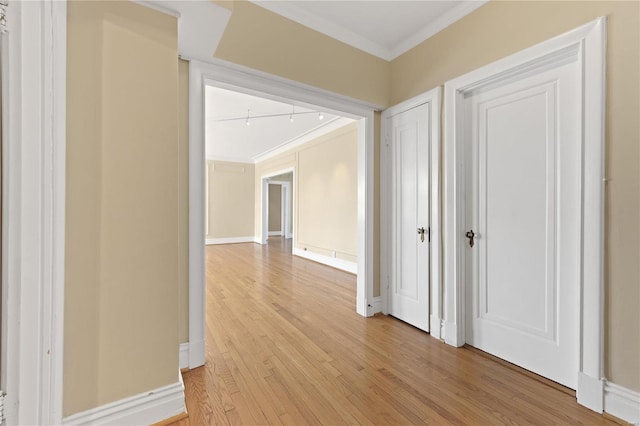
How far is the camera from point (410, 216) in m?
2.71

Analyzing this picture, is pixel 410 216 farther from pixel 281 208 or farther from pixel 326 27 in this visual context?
pixel 281 208

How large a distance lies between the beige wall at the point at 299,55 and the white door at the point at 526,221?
104 centimetres

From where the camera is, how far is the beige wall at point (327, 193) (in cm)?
503

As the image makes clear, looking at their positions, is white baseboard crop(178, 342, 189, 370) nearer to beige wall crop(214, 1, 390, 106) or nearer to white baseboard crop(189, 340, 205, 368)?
white baseboard crop(189, 340, 205, 368)

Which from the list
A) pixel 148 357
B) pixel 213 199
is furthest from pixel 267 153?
pixel 148 357

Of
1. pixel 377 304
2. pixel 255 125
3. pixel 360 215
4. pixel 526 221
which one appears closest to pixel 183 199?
pixel 360 215

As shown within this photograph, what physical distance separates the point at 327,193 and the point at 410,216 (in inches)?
124

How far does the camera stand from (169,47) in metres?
1.43

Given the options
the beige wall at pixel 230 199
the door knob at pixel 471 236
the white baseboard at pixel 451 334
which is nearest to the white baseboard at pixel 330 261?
the white baseboard at pixel 451 334

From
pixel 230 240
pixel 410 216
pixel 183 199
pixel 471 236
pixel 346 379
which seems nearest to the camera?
pixel 346 379

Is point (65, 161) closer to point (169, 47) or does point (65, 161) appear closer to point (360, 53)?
point (169, 47)

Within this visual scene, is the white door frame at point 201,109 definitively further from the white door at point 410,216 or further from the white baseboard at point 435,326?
the white baseboard at point 435,326

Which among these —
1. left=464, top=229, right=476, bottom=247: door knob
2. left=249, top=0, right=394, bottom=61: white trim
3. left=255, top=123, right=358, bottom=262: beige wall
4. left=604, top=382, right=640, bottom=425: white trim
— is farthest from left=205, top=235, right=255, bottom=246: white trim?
left=604, top=382, right=640, bottom=425: white trim

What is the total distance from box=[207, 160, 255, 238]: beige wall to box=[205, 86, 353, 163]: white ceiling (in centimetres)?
73
